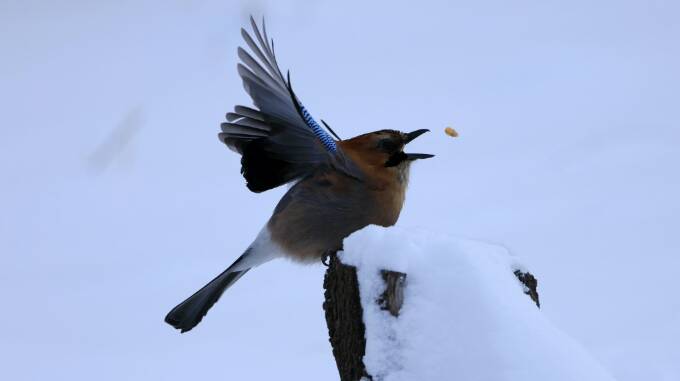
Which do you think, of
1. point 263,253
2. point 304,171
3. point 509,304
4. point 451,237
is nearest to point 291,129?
point 304,171

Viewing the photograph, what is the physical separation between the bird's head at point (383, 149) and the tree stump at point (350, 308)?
7.36 ft

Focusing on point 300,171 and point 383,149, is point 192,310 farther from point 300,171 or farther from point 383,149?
point 383,149

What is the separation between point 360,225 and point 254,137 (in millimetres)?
897

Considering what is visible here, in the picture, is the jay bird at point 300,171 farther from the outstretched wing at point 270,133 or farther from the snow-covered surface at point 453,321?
the snow-covered surface at point 453,321

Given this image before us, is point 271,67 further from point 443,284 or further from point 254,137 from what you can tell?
point 443,284

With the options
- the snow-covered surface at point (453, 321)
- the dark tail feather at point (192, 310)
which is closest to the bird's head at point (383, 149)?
the dark tail feather at point (192, 310)

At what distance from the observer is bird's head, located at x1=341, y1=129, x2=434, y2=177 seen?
5859 millimetres

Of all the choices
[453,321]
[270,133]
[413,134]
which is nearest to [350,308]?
[453,321]

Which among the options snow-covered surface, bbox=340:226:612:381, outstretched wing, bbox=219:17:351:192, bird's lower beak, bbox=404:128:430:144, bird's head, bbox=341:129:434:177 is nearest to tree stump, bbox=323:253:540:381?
snow-covered surface, bbox=340:226:612:381

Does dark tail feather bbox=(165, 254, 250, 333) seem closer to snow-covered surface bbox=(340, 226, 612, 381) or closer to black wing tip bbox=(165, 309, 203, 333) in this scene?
black wing tip bbox=(165, 309, 203, 333)

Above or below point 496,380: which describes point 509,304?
above

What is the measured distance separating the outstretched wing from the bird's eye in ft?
1.18

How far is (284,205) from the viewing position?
5.90 m

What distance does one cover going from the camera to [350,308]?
11.3 feet
